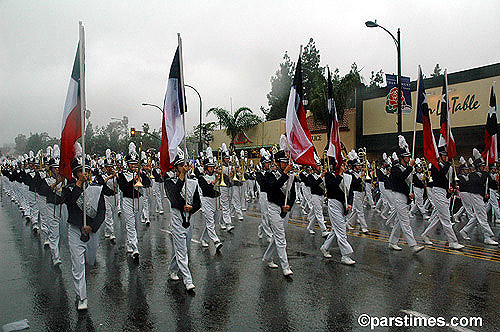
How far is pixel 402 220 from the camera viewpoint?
816 centimetres

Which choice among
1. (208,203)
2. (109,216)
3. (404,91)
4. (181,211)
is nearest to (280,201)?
(181,211)

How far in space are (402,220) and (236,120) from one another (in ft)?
96.0

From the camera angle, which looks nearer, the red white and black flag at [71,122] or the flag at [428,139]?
the red white and black flag at [71,122]

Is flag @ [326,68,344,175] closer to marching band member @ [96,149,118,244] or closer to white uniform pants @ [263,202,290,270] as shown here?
white uniform pants @ [263,202,290,270]

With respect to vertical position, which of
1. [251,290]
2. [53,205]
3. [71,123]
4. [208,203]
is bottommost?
[251,290]

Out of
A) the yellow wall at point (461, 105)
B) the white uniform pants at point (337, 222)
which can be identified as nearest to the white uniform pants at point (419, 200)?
the white uniform pants at point (337, 222)

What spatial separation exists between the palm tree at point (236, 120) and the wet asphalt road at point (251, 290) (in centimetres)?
2787

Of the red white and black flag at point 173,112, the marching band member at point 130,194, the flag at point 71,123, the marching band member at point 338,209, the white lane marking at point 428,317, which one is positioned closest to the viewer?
the white lane marking at point 428,317

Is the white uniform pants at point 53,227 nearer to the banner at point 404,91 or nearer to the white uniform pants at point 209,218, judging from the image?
the white uniform pants at point 209,218

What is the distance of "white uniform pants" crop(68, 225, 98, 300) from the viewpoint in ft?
17.4

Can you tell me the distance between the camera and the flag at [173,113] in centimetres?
649

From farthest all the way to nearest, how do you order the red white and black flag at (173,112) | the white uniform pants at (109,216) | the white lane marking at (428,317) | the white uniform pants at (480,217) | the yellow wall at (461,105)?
the yellow wall at (461,105)
the white uniform pants at (109,216)
the white uniform pants at (480,217)
the red white and black flag at (173,112)
the white lane marking at (428,317)

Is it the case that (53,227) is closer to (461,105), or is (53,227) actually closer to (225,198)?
(225,198)

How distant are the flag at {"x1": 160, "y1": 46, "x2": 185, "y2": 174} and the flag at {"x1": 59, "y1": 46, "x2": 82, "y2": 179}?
1399mm
